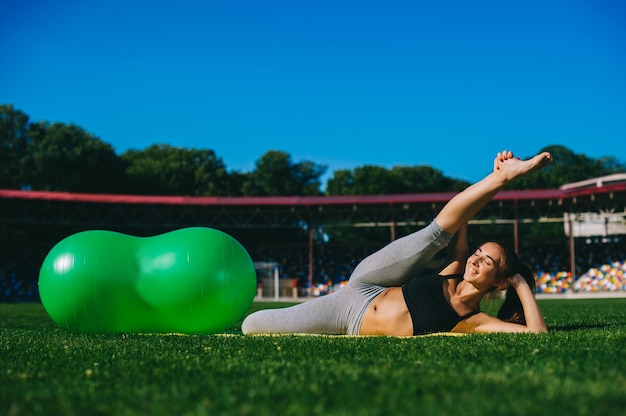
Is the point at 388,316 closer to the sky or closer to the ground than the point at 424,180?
closer to the ground

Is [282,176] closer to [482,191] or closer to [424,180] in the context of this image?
[424,180]

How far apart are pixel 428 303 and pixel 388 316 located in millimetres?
329

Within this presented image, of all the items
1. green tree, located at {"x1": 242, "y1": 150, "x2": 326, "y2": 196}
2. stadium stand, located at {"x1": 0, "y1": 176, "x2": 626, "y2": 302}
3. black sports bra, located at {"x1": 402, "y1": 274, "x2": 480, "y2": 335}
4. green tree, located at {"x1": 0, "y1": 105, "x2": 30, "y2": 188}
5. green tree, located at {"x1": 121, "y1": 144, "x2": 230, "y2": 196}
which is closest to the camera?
black sports bra, located at {"x1": 402, "y1": 274, "x2": 480, "y2": 335}

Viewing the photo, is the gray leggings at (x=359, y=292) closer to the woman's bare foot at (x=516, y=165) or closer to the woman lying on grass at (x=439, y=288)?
the woman lying on grass at (x=439, y=288)

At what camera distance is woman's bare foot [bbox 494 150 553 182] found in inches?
176

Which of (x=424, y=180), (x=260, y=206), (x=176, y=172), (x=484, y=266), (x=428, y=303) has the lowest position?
(x=428, y=303)

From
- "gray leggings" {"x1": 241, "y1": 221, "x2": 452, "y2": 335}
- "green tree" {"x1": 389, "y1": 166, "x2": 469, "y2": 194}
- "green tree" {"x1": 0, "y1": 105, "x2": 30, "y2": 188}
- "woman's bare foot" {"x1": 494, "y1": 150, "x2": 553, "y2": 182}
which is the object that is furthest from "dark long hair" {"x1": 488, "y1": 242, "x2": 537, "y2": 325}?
"green tree" {"x1": 389, "y1": 166, "x2": 469, "y2": 194}

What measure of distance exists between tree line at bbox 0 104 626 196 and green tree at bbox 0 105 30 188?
6cm

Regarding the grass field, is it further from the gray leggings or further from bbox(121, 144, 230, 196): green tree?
bbox(121, 144, 230, 196): green tree

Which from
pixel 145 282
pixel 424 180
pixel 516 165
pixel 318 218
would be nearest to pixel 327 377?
pixel 516 165

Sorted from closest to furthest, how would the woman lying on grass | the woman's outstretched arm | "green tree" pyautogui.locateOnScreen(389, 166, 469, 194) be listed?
the woman's outstretched arm, the woman lying on grass, "green tree" pyautogui.locateOnScreen(389, 166, 469, 194)

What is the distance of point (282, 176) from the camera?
57438mm

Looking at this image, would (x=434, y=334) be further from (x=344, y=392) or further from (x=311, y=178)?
(x=311, y=178)

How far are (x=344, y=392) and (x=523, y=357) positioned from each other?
1396mm
